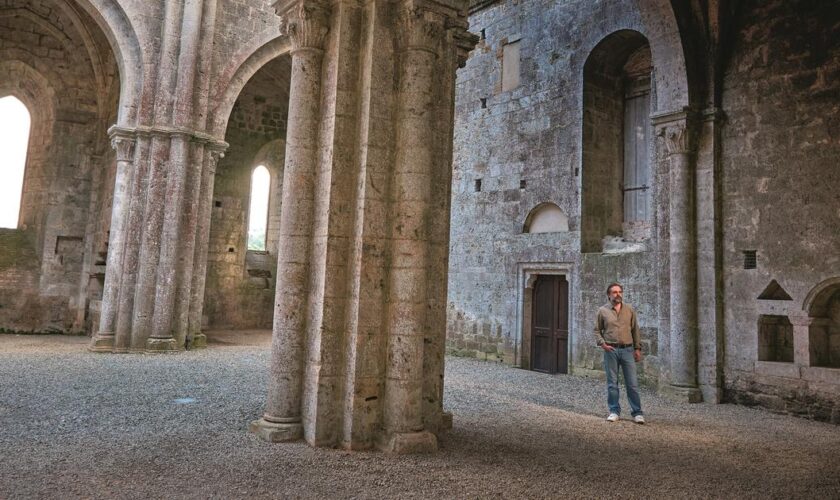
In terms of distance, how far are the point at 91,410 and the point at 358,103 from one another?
4.18 metres

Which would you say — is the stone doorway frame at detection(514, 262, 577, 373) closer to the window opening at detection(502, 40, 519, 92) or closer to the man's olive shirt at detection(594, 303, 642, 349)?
the window opening at detection(502, 40, 519, 92)

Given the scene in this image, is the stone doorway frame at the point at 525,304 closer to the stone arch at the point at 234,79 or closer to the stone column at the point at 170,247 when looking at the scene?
the stone column at the point at 170,247

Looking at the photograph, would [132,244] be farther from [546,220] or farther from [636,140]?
[636,140]

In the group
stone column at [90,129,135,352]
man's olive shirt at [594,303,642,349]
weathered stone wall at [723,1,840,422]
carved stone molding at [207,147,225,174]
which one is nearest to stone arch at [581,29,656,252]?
weathered stone wall at [723,1,840,422]

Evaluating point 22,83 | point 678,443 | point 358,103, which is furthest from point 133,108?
point 678,443

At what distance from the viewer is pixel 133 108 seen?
35.9 ft

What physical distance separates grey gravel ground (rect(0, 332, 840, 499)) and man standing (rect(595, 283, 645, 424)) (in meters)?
0.28

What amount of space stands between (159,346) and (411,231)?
776cm

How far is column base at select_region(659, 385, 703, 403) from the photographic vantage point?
7984 mm

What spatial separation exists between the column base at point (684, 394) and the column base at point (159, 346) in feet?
28.6

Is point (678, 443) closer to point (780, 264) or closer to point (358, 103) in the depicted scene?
point (780, 264)

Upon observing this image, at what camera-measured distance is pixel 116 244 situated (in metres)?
10.7

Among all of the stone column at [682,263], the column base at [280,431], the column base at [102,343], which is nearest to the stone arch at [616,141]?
the stone column at [682,263]

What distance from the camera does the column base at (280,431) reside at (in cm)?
462
